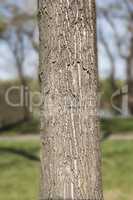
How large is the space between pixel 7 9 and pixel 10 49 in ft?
14.2

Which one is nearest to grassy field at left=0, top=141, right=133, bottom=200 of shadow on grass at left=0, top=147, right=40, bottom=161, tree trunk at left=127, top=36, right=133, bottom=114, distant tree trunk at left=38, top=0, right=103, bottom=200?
shadow on grass at left=0, top=147, right=40, bottom=161

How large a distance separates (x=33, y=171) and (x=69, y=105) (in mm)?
6803

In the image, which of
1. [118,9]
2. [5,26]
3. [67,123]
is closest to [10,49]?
[5,26]

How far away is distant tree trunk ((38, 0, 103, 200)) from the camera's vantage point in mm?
2350

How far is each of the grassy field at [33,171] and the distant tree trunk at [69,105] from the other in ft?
13.8

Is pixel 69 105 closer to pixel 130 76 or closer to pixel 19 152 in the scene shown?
pixel 19 152

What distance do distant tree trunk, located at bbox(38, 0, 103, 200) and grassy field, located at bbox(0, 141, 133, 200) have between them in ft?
13.8

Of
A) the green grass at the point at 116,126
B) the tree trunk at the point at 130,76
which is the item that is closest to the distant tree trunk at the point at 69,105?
Answer: the green grass at the point at 116,126

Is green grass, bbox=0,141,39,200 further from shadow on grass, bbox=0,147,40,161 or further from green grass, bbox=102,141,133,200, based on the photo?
green grass, bbox=102,141,133,200

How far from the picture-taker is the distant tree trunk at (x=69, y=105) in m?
2.35

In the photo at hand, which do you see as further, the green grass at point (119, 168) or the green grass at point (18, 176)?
the green grass at point (119, 168)

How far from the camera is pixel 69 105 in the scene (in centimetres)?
235

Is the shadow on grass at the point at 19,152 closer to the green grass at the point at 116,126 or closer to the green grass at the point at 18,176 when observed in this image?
the green grass at the point at 18,176

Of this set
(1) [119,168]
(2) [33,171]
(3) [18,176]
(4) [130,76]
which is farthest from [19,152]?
(4) [130,76]
